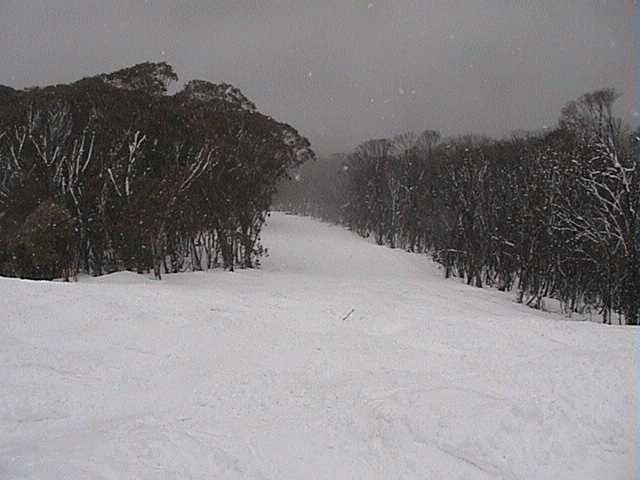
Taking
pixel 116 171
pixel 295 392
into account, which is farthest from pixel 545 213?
pixel 116 171

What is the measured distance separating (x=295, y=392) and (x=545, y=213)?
1739 centimetres

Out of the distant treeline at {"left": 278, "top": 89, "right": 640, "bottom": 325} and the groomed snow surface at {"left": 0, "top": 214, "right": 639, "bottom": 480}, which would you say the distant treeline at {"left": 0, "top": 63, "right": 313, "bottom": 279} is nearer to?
the groomed snow surface at {"left": 0, "top": 214, "right": 639, "bottom": 480}

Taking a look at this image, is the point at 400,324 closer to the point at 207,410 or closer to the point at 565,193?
the point at 207,410

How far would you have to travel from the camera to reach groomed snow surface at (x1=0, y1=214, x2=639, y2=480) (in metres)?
5.81

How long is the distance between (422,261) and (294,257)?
10.2 m

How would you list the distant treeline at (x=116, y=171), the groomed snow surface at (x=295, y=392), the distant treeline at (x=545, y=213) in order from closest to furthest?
1. the groomed snow surface at (x=295, y=392)
2. the distant treeline at (x=545, y=213)
3. the distant treeline at (x=116, y=171)

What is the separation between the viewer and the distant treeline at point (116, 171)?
1892 centimetres

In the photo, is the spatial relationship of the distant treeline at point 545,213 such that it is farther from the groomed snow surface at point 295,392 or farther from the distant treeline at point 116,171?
the distant treeline at point 116,171

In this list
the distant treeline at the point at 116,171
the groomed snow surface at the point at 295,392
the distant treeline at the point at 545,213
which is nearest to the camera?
the groomed snow surface at the point at 295,392

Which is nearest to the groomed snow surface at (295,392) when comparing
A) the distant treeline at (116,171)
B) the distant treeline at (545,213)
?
the distant treeline at (116,171)

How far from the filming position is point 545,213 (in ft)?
68.5

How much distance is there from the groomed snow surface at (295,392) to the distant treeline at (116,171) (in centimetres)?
673

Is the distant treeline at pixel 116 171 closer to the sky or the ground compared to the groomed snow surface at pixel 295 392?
closer to the sky

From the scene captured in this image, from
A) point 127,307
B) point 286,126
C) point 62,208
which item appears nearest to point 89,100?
point 62,208
